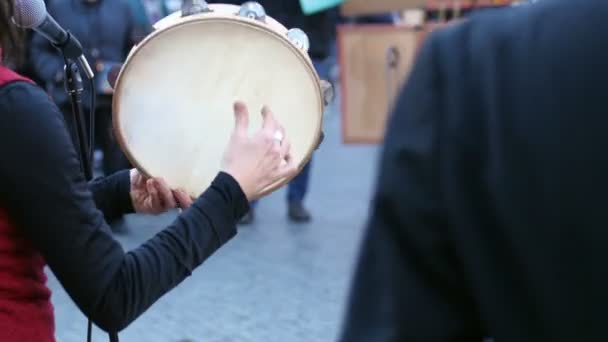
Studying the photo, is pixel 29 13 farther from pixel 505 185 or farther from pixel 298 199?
pixel 298 199

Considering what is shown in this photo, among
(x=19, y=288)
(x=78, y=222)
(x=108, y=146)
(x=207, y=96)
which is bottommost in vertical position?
(x=108, y=146)

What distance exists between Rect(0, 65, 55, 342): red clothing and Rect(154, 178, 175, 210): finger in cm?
31

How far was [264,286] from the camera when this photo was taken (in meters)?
3.95

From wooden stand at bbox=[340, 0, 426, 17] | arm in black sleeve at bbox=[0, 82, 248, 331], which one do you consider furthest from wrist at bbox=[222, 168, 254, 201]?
wooden stand at bbox=[340, 0, 426, 17]

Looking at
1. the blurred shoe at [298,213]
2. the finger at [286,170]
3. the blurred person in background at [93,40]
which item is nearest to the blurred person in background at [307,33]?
the blurred shoe at [298,213]

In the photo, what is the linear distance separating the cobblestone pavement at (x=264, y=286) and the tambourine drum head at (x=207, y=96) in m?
1.66

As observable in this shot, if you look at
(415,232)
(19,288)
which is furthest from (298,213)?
(415,232)

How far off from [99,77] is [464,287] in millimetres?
4162

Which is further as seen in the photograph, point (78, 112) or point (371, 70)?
point (371, 70)

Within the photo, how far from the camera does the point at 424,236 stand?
0.83m

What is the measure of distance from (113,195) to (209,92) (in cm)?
27

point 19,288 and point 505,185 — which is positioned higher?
point 505,185

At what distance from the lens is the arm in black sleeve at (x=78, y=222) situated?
135 centimetres

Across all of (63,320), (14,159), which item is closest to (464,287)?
(14,159)
